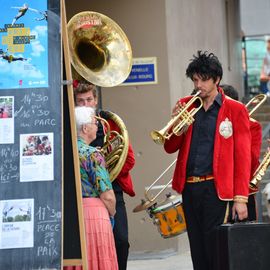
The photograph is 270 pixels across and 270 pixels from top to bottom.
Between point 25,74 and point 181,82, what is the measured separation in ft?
16.5

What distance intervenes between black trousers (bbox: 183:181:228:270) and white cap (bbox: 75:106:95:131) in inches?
37.1

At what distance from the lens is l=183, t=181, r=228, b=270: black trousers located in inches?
262

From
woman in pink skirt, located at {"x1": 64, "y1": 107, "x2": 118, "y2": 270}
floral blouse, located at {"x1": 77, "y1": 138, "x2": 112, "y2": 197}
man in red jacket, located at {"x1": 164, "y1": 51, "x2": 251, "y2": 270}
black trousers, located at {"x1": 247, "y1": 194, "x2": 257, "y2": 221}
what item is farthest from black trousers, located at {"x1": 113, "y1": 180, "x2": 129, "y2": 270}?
black trousers, located at {"x1": 247, "y1": 194, "x2": 257, "y2": 221}

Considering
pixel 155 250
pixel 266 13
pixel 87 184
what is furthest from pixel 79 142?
pixel 266 13

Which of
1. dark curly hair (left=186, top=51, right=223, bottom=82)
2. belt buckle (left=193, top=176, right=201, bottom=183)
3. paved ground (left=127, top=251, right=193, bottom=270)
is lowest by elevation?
paved ground (left=127, top=251, right=193, bottom=270)

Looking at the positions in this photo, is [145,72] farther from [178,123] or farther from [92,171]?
[92,171]

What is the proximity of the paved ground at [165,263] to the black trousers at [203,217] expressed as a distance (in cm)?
248

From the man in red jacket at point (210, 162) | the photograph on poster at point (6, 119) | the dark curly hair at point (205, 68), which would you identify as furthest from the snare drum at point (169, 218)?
the photograph on poster at point (6, 119)

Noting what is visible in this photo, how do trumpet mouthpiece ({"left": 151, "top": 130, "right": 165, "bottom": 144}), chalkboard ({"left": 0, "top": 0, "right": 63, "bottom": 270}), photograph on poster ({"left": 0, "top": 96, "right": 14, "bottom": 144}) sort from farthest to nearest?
1. trumpet mouthpiece ({"left": 151, "top": 130, "right": 165, "bottom": 144})
2. photograph on poster ({"left": 0, "top": 96, "right": 14, "bottom": 144})
3. chalkboard ({"left": 0, "top": 0, "right": 63, "bottom": 270})

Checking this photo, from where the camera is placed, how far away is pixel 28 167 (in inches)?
232

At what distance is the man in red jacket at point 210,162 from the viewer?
6648 millimetres

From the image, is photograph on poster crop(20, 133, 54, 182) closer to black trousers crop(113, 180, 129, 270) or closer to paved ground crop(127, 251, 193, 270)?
black trousers crop(113, 180, 129, 270)

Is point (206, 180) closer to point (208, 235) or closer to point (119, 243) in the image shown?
point (208, 235)

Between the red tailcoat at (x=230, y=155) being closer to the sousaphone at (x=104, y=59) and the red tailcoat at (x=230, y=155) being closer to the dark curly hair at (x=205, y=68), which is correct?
the dark curly hair at (x=205, y=68)
